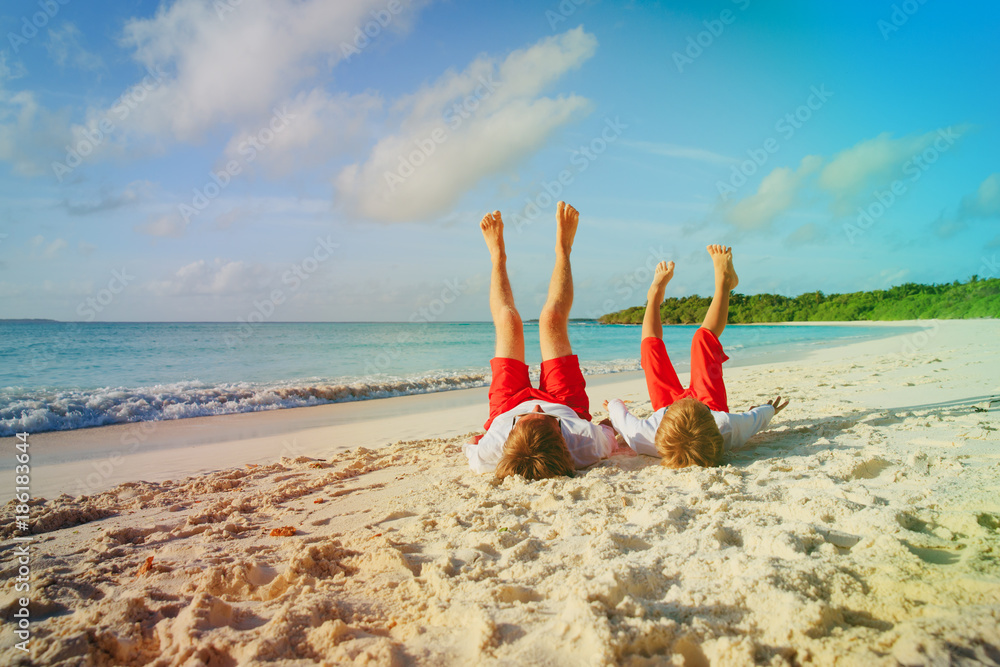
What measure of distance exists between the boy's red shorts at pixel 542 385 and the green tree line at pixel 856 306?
139ft

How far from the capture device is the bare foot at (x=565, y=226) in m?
4.00

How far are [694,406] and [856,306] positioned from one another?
58.7 meters

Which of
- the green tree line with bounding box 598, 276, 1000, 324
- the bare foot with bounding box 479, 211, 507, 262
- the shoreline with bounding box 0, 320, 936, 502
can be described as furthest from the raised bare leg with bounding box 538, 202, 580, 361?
the green tree line with bounding box 598, 276, 1000, 324

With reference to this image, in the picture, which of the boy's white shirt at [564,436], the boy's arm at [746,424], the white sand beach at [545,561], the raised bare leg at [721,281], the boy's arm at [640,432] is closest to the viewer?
the white sand beach at [545,561]

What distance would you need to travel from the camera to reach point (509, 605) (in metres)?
1.66

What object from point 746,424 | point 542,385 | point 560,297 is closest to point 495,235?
point 560,297

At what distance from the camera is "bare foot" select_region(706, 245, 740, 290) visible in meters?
4.22

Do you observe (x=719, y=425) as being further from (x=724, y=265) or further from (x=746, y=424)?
(x=724, y=265)

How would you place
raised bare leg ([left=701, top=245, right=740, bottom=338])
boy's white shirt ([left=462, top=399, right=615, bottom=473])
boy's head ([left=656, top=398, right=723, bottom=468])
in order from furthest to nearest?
raised bare leg ([left=701, top=245, right=740, bottom=338]) < boy's white shirt ([left=462, top=399, right=615, bottom=473]) < boy's head ([left=656, top=398, right=723, bottom=468])

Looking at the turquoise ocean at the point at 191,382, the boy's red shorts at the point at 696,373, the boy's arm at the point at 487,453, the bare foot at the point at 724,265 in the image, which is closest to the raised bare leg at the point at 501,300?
the boy's arm at the point at 487,453

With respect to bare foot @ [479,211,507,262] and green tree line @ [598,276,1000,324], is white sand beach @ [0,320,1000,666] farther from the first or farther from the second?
green tree line @ [598,276,1000,324]

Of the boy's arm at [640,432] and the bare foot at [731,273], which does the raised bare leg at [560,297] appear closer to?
the boy's arm at [640,432]

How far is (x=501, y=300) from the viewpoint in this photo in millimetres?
3887

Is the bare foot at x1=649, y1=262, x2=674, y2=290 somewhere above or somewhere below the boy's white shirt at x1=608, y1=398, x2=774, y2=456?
above
